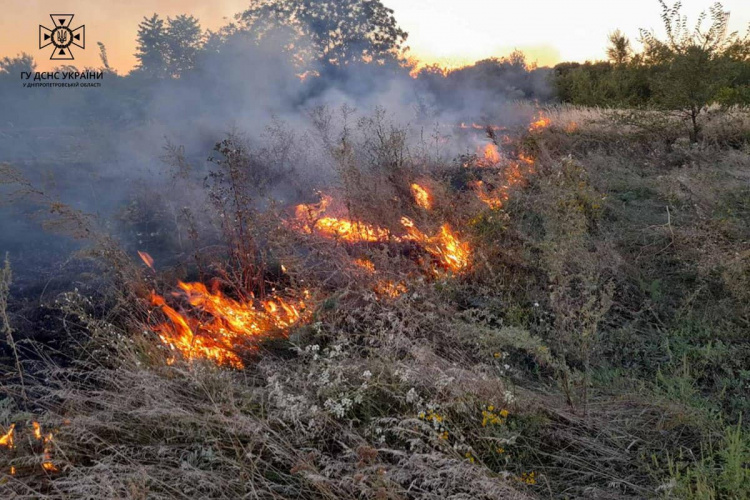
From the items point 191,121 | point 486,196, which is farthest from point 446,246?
point 191,121

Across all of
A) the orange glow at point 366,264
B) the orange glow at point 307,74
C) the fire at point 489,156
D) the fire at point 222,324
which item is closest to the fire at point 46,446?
the fire at point 222,324

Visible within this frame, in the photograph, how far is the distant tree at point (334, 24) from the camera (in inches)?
747

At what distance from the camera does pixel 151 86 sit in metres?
14.7

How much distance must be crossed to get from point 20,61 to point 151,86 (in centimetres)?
395

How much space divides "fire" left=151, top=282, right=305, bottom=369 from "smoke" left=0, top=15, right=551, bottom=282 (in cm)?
163

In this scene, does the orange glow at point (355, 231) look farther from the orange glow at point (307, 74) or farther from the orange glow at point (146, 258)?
the orange glow at point (307, 74)

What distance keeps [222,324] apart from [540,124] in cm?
942

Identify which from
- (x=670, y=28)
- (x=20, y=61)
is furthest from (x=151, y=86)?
(x=670, y=28)

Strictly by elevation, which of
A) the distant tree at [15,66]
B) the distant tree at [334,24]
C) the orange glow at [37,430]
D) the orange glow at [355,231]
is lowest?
the orange glow at [37,430]

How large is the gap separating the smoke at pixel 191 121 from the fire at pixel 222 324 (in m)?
1.63

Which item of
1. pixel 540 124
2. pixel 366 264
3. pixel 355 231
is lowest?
pixel 366 264

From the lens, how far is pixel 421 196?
6035 millimetres

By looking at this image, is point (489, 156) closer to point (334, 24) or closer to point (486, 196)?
point (486, 196)

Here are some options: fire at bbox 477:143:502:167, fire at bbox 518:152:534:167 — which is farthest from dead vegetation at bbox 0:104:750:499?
fire at bbox 477:143:502:167
